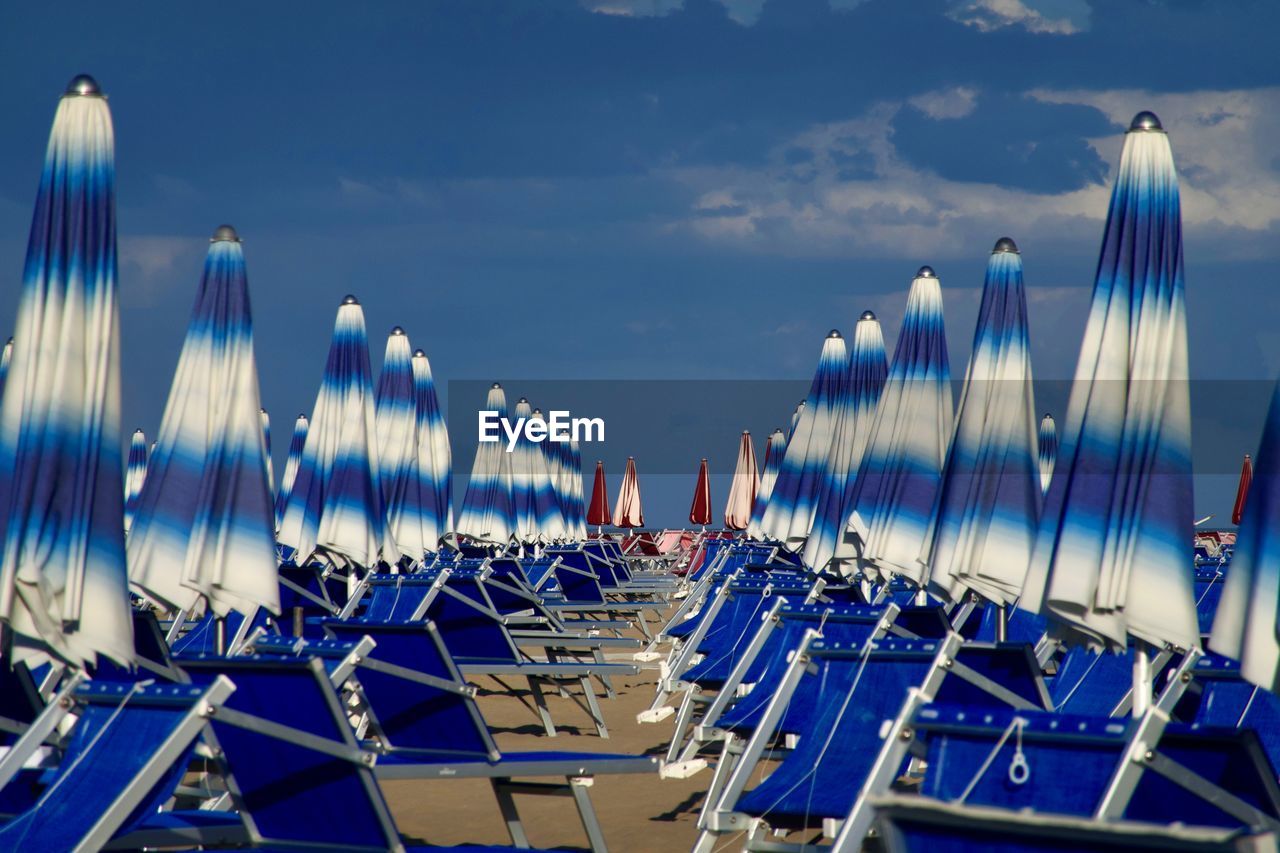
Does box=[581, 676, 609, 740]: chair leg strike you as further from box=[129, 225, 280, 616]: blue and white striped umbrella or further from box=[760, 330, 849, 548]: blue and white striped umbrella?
box=[760, 330, 849, 548]: blue and white striped umbrella

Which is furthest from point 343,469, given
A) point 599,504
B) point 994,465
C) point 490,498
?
point 599,504

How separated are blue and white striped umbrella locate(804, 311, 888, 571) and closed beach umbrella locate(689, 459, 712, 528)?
17.8 metres

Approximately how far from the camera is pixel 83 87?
4.45 meters

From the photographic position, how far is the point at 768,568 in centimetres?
1238

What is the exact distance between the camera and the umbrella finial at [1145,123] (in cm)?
448

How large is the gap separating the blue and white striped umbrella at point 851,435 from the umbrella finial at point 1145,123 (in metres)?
4.85

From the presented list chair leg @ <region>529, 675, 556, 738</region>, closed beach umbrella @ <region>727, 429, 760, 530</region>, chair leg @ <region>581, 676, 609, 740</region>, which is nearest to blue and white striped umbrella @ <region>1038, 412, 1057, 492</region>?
closed beach umbrella @ <region>727, 429, 760, 530</region>

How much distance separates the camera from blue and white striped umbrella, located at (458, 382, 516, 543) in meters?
17.4

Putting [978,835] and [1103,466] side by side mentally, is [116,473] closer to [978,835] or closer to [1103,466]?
[1103,466]

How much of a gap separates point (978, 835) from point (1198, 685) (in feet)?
9.53

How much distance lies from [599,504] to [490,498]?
1167cm

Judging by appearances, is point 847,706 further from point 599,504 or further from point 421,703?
point 599,504

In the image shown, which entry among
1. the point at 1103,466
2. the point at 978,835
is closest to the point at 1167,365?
the point at 1103,466

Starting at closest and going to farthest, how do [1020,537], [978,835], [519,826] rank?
[978,835] → [519,826] → [1020,537]
